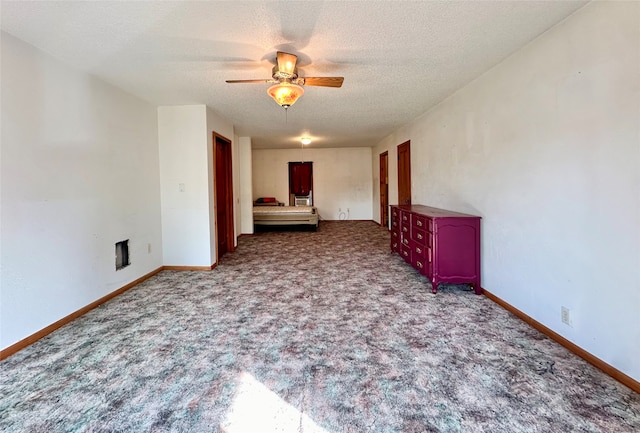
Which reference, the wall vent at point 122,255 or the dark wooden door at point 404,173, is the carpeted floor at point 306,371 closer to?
the wall vent at point 122,255

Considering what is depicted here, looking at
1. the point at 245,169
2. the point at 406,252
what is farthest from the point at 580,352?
the point at 245,169

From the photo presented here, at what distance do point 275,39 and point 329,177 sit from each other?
7461mm

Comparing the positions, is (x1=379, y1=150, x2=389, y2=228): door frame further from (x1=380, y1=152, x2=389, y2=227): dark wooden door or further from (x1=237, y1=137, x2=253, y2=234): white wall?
(x1=237, y1=137, x2=253, y2=234): white wall

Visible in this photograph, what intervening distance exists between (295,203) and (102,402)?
8.48 m

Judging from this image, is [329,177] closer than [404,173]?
No

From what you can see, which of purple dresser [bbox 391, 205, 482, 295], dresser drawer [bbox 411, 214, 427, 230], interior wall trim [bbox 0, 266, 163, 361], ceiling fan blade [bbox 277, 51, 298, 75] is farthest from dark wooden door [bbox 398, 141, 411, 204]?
interior wall trim [bbox 0, 266, 163, 361]

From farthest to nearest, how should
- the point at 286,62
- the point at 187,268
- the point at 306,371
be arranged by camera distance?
the point at 187,268 → the point at 286,62 → the point at 306,371

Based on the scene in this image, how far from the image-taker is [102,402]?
1.73 metres

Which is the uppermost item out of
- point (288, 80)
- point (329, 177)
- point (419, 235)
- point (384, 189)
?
point (288, 80)

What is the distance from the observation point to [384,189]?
8.41 metres

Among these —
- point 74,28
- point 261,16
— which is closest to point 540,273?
point 261,16

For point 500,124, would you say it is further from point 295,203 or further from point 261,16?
point 295,203

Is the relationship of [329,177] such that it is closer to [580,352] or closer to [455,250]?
[455,250]

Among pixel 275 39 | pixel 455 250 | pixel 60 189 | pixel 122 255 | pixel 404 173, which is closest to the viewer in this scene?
pixel 275 39
